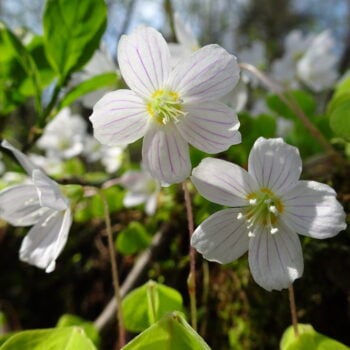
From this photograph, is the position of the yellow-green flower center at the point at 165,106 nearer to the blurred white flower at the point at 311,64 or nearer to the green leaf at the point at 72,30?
the green leaf at the point at 72,30

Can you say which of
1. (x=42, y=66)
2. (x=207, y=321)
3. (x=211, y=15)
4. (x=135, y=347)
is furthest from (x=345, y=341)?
(x=211, y=15)

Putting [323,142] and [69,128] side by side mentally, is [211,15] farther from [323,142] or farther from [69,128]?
[323,142]

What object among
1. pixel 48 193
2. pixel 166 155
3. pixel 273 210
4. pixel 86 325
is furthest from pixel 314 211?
pixel 86 325

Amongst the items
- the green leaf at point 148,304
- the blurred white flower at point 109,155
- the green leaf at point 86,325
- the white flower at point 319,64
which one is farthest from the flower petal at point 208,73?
the white flower at point 319,64

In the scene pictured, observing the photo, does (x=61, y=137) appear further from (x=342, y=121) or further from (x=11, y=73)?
(x=342, y=121)

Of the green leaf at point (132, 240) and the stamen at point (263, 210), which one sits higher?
the stamen at point (263, 210)

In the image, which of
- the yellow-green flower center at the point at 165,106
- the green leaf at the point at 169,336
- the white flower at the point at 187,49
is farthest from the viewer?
the white flower at the point at 187,49

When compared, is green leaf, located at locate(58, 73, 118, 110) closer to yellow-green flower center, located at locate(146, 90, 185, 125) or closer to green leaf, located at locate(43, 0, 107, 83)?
green leaf, located at locate(43, 0, 107, 83)
